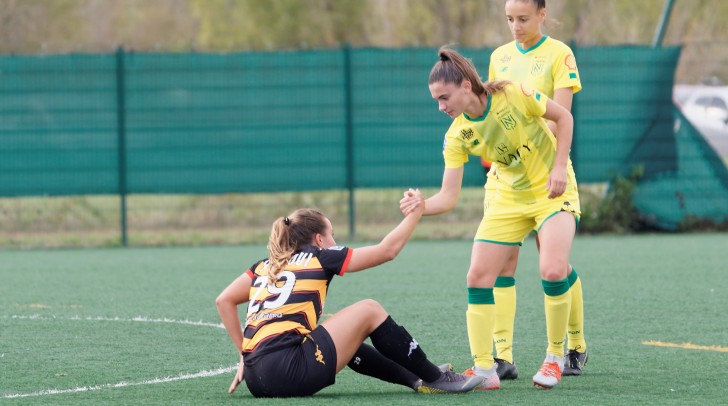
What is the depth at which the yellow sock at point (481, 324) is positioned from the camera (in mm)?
6145

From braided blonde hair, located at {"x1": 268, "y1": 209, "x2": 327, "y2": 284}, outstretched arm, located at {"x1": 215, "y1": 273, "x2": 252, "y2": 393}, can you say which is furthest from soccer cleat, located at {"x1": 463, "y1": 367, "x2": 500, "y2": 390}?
outstretched arm, located at {"x1": 215, "y1": 273, "x2": 252, "y2": 393}

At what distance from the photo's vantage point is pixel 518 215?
633 centimetres

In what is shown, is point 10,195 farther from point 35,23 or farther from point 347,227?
point 35,23

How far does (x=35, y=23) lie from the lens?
104ft

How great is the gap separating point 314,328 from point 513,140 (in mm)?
1375

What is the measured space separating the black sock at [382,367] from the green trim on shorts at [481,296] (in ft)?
1.79

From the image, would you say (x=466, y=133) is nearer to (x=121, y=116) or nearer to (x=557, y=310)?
(x=557, y=310)

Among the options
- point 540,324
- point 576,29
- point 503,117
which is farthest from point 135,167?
point 576,29

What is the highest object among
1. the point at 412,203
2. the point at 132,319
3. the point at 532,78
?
the point at 532,78

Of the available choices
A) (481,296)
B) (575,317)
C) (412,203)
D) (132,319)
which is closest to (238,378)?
(412,203)

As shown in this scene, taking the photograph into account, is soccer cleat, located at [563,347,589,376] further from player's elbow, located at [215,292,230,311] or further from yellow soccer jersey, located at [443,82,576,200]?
player's elbow, located at [215,292,230,311]

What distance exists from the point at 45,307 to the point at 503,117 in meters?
4.63

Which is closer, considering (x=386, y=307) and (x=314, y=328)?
(x=314, y=328)

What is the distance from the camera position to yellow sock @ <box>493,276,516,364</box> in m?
6.54
